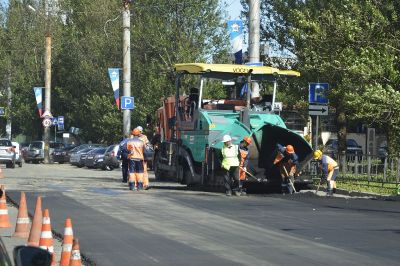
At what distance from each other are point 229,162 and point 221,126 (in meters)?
1.47

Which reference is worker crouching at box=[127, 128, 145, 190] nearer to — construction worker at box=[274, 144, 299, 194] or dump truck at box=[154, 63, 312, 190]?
dump truck at box=[154, 63, 312, 190]

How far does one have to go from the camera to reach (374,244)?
12711 millimetres

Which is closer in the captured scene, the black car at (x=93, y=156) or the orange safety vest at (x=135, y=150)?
the orange safety vest at (x=135, y=150)

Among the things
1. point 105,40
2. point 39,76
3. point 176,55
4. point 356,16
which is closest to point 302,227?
point 356,16

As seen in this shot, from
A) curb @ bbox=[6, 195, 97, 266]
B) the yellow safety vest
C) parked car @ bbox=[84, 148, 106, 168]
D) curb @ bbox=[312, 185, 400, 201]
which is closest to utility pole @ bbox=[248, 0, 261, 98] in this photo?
curb @ bbox=[312, 185, 400, 201]

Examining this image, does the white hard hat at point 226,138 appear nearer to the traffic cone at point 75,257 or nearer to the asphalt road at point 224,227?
the asphalt road at point 224,227

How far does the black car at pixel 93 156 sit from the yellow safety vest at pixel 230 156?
24909 millimetres

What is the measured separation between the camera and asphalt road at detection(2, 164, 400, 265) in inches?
439

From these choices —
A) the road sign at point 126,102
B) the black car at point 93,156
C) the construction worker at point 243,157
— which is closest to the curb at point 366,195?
the construction worker at point 243,157

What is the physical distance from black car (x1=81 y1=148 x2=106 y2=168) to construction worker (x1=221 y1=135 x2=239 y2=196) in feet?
80.9

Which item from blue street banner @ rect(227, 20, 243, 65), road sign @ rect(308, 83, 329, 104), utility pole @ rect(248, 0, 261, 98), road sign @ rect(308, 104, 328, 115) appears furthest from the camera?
blue street banner @ rect(227, 20, 243, 65)

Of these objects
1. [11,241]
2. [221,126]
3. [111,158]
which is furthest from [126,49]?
[11,241]

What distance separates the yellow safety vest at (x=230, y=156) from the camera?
2278cm

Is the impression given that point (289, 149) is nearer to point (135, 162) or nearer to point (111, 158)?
point (135, 162)
